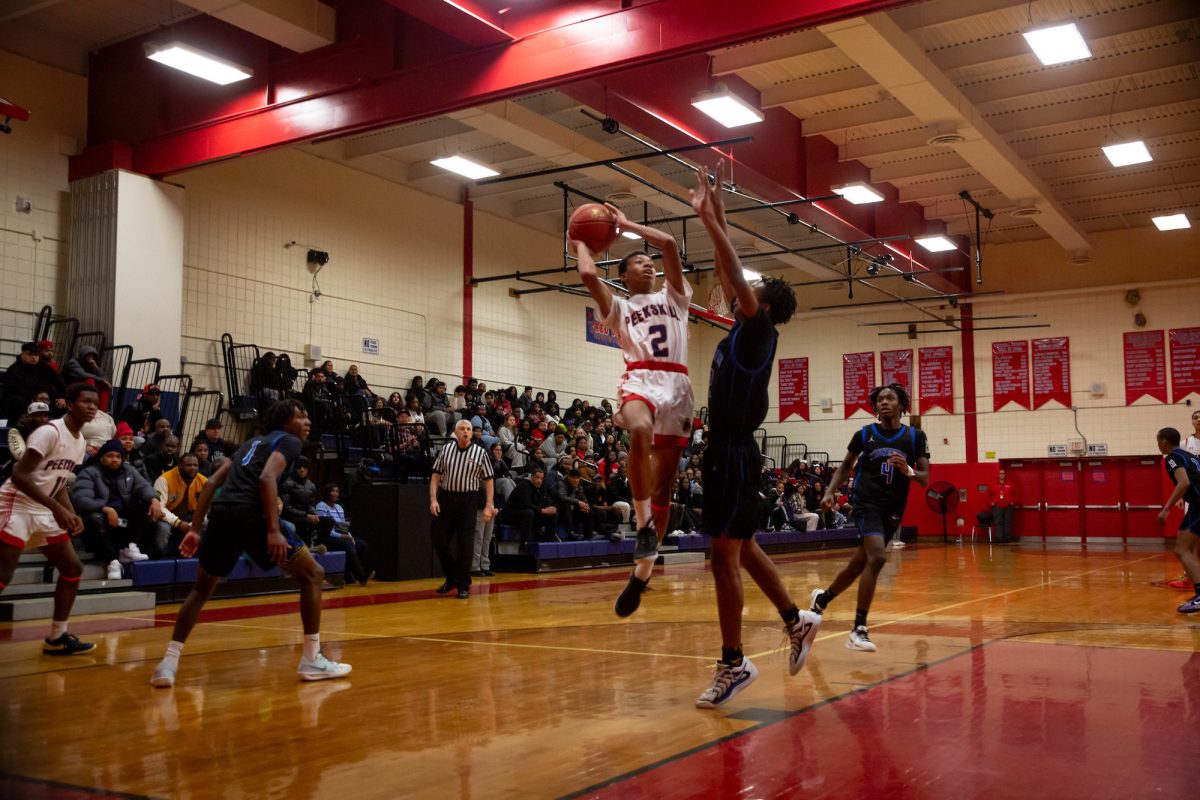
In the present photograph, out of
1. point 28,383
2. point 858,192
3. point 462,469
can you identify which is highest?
point 858,192

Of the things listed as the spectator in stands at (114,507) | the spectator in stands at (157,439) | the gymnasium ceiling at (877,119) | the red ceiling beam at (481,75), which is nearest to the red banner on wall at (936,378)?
the gymnasium ceiling at (877,119)

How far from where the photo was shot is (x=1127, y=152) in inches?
644

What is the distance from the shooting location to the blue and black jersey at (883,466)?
644 cm

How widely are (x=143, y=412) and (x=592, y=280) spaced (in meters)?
9.61

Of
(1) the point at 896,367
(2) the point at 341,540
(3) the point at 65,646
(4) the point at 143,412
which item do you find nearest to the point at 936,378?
(1) the point at 896,367

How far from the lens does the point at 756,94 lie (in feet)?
51.3

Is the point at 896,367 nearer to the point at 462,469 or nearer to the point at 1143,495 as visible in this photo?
the point at 1143,495

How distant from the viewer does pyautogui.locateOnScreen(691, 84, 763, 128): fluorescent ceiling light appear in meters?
13.3

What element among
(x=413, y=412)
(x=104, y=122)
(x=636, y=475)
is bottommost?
(x=636, y=475)

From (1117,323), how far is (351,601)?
21103mm

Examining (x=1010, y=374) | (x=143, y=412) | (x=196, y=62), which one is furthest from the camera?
(x=1010, y=374)

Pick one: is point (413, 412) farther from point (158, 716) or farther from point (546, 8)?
point (158, 716)

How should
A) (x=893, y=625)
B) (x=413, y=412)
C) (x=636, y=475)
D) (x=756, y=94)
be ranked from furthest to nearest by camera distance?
(x=413, y=412) < (x=756, y=94) < (x=893, y=625) < (x=636, y=475)

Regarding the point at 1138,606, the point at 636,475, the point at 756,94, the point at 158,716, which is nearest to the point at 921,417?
the point at 756,94
